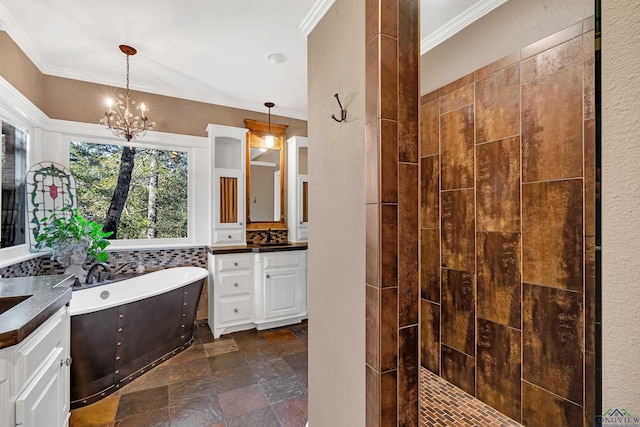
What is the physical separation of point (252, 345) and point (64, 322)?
5.63ft

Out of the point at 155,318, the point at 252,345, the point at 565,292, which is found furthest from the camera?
the point at 252,345

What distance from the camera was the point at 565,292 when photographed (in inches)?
60.9

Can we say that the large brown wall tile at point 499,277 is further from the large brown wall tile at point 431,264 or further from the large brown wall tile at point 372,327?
the large brown wall tile at point 372,327

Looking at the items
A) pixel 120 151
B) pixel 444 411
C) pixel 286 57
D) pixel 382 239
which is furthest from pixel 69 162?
pixel 444 411

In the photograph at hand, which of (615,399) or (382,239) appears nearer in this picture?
(615,399)

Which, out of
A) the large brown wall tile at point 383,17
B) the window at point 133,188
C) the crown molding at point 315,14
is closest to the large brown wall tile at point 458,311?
the large brown wall tile at point 383,17

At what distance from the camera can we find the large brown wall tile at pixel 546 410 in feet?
4.96

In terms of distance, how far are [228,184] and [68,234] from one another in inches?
62.4

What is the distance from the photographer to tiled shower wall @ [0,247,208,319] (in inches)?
112

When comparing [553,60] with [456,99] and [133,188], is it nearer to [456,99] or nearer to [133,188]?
[456,99]

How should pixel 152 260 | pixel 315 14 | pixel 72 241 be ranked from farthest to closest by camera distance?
pixel 152 260
pixel 72 241
pixel 315 14

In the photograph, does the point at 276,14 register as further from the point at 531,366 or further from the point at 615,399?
the point at 531,366

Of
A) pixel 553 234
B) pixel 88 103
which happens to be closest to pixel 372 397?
→ pixel 553 234

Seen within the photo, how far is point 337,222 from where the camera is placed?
1523 millimetres
